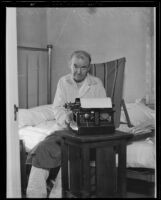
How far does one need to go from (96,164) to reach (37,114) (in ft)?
2.61

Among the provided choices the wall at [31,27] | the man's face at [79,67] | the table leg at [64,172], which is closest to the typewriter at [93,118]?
the table leg at [64,172]

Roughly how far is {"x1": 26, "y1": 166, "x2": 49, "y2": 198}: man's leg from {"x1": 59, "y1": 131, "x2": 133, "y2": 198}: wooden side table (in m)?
0.19

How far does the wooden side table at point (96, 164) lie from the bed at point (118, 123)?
7.9 inches

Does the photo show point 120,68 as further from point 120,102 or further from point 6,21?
point 6,21

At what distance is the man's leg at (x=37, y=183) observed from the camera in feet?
8.18

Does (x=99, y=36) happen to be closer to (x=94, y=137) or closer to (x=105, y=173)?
(x=94, y=137)

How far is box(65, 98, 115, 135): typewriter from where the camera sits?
2.24 meters

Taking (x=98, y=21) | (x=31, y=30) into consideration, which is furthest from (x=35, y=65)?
(x=98, y=21)

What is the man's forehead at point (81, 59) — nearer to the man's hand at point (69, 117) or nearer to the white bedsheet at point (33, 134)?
the man's hand at point (69, 117)

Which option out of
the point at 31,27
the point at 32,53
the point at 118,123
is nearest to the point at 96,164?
the point at 118,123

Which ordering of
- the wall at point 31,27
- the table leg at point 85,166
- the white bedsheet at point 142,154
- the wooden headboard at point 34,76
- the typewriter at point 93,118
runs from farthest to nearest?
1. the wooden headboard at point 34,76
2. the wall at point 31,27
3. the white bedsheet at point 142,154
4. the typewriter at point 93,118
5. the table leg at point 85,166

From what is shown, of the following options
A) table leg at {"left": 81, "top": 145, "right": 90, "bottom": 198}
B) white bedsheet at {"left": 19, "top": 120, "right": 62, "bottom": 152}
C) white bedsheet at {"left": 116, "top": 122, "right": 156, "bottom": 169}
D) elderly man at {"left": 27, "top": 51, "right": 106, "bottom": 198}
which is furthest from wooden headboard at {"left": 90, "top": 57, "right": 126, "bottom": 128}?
table leg at {"left": 81, "top": 145, "right": 90, "bottom": 198}

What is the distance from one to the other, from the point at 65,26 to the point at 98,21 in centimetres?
30

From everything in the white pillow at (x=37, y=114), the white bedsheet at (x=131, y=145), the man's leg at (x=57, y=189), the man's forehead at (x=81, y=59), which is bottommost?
the man's leg at (x=57, y=189)
